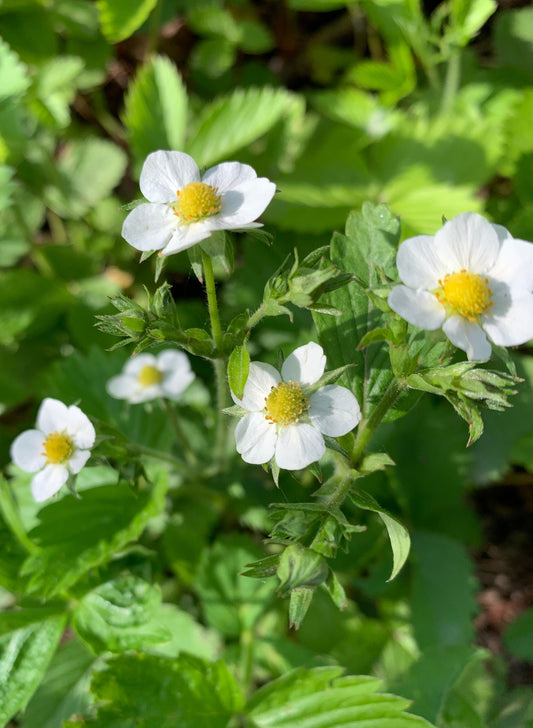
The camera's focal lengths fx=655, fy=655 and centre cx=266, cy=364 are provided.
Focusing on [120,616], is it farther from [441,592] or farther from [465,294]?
[465,294]

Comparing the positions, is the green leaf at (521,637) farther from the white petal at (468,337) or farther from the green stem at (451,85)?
the green stem at (451,85)

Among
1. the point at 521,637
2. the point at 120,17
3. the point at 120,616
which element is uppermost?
the point at 120,17

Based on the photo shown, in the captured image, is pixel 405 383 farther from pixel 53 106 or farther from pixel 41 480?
pixel 53 106

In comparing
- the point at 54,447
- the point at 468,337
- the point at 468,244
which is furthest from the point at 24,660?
the point at 468,244

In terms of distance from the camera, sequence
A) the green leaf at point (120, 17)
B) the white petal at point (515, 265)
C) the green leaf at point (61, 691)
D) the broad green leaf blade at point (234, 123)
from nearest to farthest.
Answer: the white petal at point (515, 265) → the green leaf at point (61, 691) → the green leaf at point (120, 17) → the broad green leaf blade at point (234, 123)

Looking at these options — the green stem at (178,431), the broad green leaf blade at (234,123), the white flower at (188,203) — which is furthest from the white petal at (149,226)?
the broad green leaf blade at (234,123)

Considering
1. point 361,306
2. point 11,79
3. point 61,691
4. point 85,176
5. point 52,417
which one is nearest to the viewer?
point 361,306
